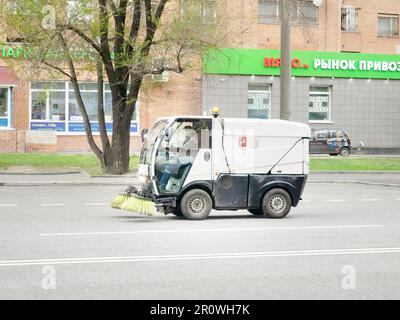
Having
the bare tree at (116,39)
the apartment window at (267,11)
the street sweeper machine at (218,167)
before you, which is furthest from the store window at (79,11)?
the apartment window at (267,11)

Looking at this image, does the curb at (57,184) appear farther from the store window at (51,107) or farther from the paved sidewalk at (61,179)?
the store window at (51,107)

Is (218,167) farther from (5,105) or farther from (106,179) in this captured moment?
(5,105)

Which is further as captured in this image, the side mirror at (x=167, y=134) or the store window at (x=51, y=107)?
the store window at (x=51, y=107)

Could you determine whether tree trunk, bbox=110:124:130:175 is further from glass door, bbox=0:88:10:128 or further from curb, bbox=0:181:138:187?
glass door, bbox=0:88:10:128

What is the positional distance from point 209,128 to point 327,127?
31.7m

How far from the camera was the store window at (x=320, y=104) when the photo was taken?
45125mm

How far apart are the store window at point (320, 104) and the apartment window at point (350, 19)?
5.38 metres

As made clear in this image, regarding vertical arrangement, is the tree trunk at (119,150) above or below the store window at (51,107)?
below

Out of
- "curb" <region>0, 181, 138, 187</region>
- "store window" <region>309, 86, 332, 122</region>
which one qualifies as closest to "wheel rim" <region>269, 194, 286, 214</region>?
"curb" <region>0, 181, 138, 187</region>

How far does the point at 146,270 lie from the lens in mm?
8578

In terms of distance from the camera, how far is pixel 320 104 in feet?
149

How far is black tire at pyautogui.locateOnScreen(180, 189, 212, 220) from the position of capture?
14.2 metres

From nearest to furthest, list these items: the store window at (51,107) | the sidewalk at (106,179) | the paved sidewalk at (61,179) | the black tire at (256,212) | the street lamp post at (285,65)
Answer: the black tire at (256,212)
the paved sidewalk at (61,179)
the sidewalk at (106,179)
the street lamp post at (285,65)
the store window at (51,107)
